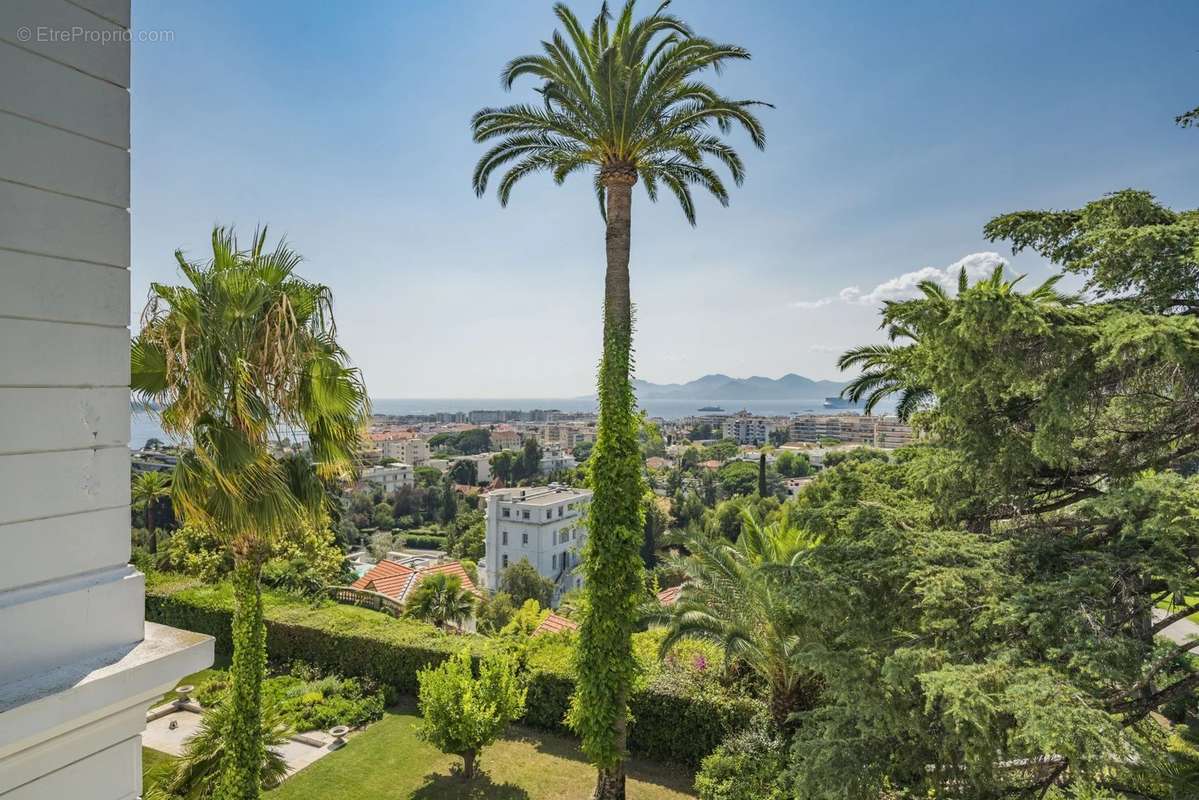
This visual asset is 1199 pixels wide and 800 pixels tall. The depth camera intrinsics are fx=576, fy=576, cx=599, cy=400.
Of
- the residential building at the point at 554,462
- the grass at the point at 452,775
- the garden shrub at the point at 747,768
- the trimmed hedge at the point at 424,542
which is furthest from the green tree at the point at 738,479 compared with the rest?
the garden shrub at the point at 747,768

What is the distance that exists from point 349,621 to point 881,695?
11.1 metres

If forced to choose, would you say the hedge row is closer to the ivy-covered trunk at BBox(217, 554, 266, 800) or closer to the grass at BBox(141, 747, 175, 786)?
the grass at BBox(141, 747, 175, 786)

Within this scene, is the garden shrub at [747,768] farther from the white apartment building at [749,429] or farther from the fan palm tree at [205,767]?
the white apartment building at [749,429]

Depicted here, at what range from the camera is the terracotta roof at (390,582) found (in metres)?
20.0

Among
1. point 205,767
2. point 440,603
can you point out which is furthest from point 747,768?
point 440,603

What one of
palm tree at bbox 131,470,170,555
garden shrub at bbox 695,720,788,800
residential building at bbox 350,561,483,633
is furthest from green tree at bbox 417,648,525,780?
residential building at bbox 350,561,483,633

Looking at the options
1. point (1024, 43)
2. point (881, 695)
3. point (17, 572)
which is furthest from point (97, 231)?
point (1024, 43)

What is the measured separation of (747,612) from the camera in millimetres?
9242

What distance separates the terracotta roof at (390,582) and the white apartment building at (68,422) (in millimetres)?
17870

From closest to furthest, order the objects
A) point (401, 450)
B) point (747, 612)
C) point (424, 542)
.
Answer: point (747, 612) → point (424, 542) → point (401, 450)

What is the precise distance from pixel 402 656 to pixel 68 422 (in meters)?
11.1

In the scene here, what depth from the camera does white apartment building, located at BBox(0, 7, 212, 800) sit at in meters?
1.76

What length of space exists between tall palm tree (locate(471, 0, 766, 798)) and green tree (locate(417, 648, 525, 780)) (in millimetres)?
1188

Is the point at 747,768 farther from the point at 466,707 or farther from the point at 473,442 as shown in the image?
the point at 473,442
